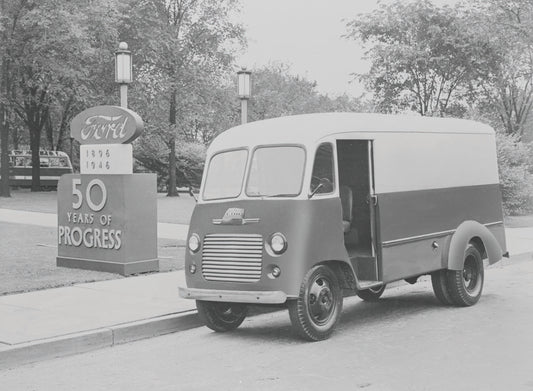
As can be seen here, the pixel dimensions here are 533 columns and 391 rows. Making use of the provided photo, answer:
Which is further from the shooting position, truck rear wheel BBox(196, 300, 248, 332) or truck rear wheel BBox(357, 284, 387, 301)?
truck rear wheel BBox(357, 284, 387, 301)

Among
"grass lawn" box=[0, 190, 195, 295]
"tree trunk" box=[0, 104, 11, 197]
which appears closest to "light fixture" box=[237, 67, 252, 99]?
"grass lawn" box=[0, 190, 195, 295]

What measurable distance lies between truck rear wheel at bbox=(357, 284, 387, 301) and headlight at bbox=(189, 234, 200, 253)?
113 inches

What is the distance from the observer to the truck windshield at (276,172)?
27.3ft

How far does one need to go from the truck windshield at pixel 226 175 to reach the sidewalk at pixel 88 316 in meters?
1.50

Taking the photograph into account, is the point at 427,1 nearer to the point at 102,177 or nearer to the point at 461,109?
the point at 461,109

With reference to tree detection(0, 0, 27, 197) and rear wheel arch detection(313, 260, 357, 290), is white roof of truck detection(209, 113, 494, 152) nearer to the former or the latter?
rear wheel arch detection(313, 260, 357, 290)

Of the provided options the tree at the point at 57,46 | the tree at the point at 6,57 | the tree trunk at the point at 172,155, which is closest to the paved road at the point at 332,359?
the tree at the point at 57,46

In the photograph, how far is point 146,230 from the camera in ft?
41.7

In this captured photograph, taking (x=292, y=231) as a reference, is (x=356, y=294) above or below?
below

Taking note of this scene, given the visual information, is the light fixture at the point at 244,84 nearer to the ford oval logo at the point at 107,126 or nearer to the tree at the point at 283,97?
the ford oval logo at the point at 107,126

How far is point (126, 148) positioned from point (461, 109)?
27382 mm

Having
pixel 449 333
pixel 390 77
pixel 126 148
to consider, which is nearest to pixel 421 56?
pixel 390 77

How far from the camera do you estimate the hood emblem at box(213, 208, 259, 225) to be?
27.1 feet

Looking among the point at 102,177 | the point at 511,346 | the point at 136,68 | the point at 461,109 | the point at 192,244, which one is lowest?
the point at 511,346
